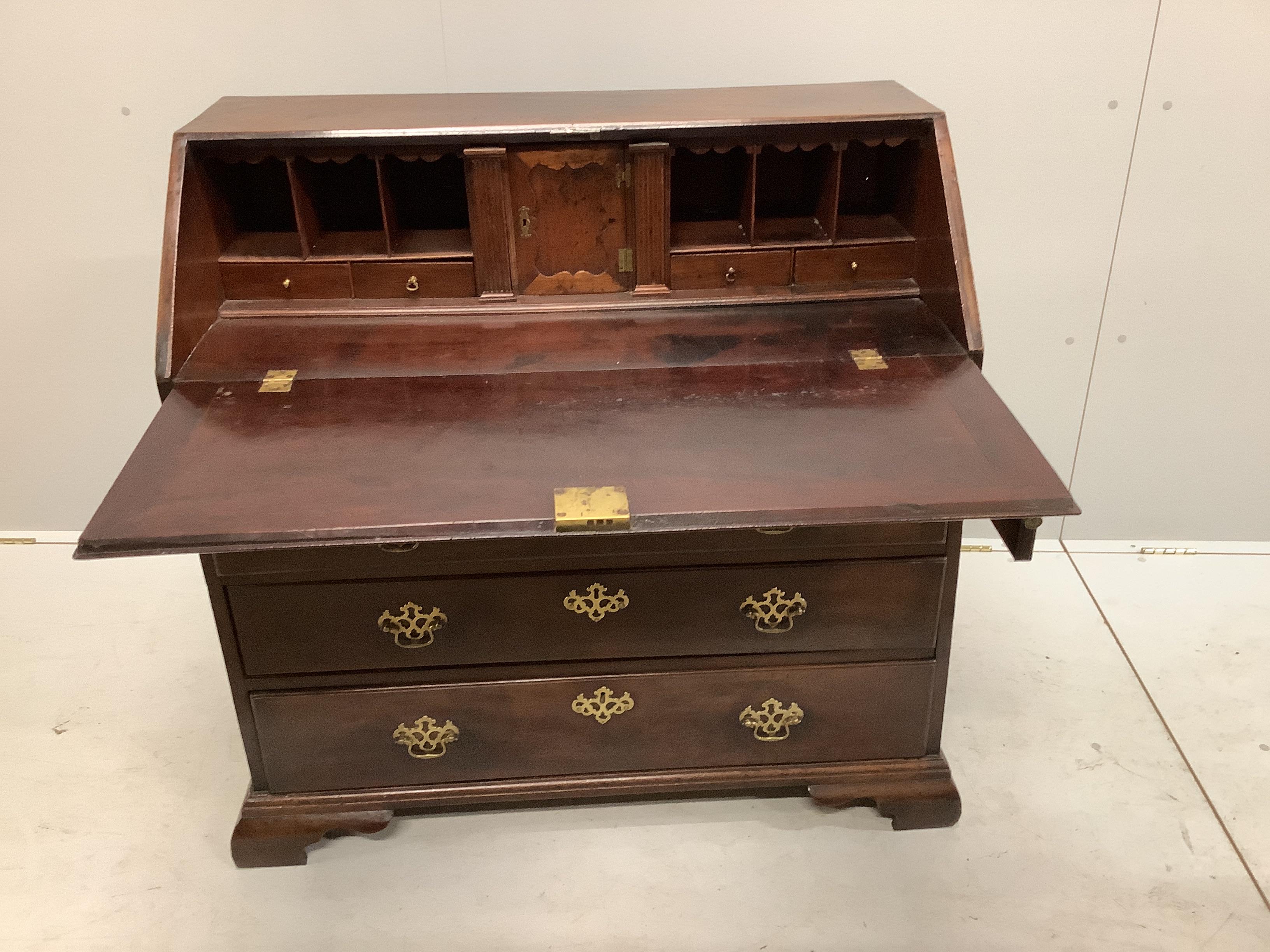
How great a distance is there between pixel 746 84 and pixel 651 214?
0.59 m

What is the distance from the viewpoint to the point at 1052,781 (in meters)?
2.10

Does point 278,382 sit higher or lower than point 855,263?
lower

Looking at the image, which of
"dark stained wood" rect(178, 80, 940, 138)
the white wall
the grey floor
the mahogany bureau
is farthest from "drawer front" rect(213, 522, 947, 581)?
the white wall

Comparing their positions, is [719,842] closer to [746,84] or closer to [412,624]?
[412,624]

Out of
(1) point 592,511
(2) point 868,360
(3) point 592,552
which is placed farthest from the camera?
(2) point 868,360

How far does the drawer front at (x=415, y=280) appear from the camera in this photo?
198cm

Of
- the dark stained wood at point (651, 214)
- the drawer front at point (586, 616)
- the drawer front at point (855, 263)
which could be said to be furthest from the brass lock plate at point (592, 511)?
the drawer front at point (855, 263)

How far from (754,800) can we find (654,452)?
0.88 metres

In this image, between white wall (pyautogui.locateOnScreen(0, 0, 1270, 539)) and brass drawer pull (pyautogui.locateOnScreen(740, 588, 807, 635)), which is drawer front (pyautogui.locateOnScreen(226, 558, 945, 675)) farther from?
white wall (pyautogui.locateOnScreen(0, 0, 1270, 539))

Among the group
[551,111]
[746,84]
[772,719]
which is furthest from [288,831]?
[746,84]

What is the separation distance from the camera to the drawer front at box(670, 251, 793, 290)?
1.99m

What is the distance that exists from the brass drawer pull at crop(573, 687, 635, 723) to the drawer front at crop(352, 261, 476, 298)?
80cm

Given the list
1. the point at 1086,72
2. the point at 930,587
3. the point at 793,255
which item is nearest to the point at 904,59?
the point at 1086,72

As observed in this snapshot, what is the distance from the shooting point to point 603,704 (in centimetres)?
184
